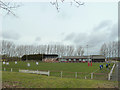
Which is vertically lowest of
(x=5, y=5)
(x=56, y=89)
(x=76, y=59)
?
(x=76, y=59)

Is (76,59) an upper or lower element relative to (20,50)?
lower

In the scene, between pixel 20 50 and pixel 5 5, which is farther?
pixel 20 50

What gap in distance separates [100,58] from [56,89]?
81.0 meters

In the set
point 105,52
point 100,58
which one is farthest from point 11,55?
point 105,52

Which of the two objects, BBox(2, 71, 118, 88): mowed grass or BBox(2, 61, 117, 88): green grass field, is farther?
BBox(2, 61, 117, 88): green grass field

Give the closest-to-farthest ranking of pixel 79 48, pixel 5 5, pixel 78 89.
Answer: pixel 5 5 < pixel 78 89 < pixel 79 48

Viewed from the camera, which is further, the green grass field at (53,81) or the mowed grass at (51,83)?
the green grass field at (53,81)

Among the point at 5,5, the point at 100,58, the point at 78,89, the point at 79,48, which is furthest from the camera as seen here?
the point at 79,48

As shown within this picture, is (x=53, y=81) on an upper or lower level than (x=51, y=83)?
lower

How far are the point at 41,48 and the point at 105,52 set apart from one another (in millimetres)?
51212

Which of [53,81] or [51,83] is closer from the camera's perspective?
[51,83]

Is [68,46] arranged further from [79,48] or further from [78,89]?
[78,89]

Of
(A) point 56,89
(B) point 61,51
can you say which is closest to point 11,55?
(B) point 61,51

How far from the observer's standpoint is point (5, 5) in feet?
18.0
